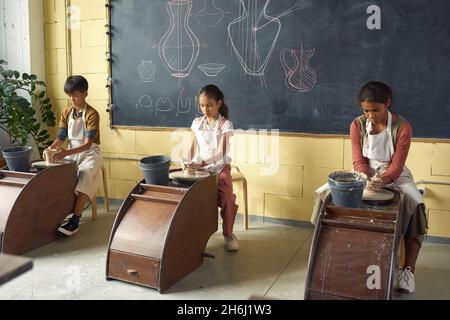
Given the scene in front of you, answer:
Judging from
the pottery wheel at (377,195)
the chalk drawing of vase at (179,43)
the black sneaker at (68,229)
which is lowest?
the black sneaker at (68,229)

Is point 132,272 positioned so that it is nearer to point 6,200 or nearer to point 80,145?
point 6,200

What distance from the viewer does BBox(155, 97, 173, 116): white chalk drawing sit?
158 inches

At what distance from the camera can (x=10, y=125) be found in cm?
408

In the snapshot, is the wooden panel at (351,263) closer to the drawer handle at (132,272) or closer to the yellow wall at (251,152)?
the drawer handle at (132,272)

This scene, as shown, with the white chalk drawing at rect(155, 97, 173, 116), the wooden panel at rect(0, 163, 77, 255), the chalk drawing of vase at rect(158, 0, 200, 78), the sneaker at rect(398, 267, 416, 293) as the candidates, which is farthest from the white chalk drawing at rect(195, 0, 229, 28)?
the sneaker at rect(398, 267, 416, 293)

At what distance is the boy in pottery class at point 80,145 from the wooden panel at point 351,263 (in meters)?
2.02

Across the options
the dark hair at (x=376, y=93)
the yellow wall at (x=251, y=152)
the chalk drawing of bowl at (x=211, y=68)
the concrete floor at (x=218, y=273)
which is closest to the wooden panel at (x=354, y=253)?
the concrete floor at (x=218, y=273)

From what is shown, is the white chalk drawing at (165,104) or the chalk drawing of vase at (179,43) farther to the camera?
the white chalk drawing at (165,104)

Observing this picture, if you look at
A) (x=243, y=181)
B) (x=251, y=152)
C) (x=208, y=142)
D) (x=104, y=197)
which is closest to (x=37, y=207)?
(x=104, y=197)

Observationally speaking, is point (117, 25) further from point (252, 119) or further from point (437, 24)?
point (437, 24)

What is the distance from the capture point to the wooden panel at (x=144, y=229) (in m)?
2.56

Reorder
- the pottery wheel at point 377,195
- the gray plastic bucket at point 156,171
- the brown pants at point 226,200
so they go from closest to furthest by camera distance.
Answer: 1. the pottery wheel at point 377,195
2. the gray plastic bucket at point 156,171
3. the brown pants at point 226,200

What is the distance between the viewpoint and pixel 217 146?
3312 millimetres

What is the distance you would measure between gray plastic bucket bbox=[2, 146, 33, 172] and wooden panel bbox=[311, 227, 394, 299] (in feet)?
7.10
